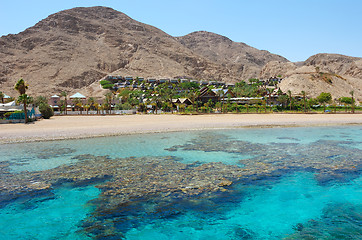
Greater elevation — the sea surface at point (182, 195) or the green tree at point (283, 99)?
the green tree at point (283, 99)

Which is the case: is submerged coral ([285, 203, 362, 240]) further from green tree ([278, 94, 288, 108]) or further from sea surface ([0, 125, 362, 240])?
green tree ([278, 94, 288, 108])

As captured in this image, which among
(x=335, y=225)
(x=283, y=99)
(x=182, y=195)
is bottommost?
(x=335, y=225)

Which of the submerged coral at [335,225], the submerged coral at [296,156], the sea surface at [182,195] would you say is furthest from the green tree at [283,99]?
the submerged coral at [335,225]

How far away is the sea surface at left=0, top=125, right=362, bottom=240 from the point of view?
28.9ft

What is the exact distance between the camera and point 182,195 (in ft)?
37.7

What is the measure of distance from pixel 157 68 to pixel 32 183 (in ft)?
543

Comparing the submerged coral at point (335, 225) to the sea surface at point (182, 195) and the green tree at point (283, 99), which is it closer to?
the sea surface at point (182, 195)

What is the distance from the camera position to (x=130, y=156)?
20.0 m

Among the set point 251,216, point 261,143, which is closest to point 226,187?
point 251,216

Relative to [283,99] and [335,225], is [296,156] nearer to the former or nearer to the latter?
[335,225]

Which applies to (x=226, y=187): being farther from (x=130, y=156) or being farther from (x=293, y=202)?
(x=130, y=156)

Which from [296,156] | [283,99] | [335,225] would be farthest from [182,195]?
[283,99]

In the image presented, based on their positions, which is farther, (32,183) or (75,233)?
(32,183)

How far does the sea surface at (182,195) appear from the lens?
28.9ft
